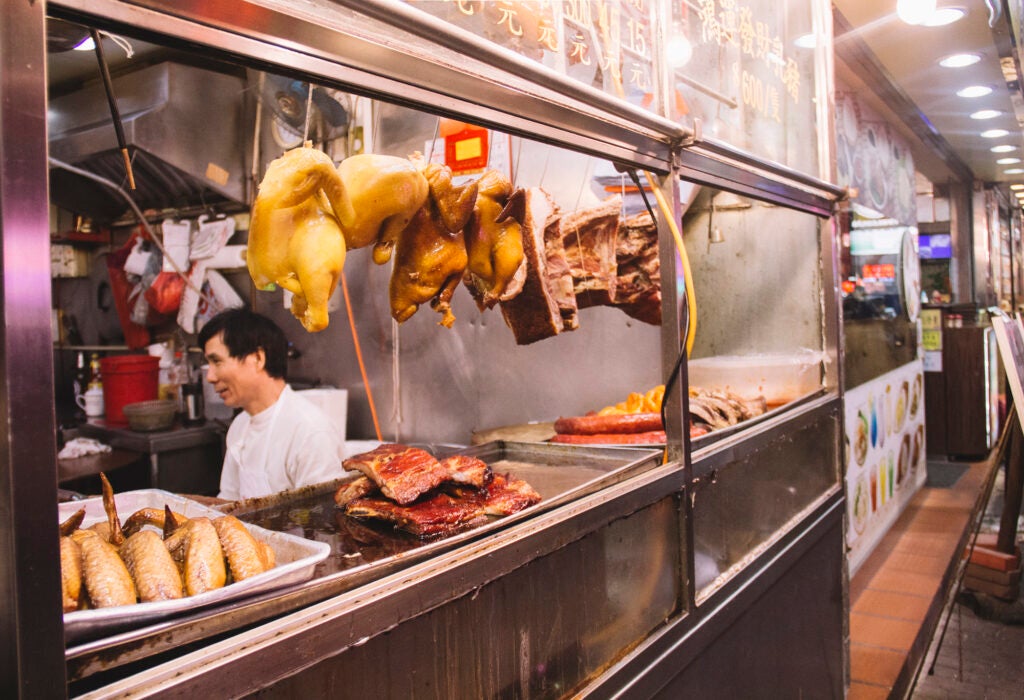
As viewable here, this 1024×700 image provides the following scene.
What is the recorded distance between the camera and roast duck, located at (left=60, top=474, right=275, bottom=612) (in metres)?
1.04

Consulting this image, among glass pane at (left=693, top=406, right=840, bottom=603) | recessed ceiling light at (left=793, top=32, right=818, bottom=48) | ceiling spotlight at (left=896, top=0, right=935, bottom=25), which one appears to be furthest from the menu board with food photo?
ceiling spotlight at (left=896, top=0, right=935, bottom=25)

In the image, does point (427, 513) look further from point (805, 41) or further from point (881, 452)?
point (881, 452)

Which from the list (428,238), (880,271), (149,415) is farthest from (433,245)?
(880,271)

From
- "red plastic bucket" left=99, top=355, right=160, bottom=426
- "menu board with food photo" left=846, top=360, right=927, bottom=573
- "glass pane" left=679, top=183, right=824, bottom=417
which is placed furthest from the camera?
"red plastic bucket" left=99, top=355, right=160, bottom=426

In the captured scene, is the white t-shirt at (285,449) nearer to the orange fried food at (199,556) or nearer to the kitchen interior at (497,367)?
the kitchen interior at (497,367)

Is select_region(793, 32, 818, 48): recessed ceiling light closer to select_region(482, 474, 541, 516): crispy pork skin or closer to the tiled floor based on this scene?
select_region(482, 474, 541, 516): crispy pork skin

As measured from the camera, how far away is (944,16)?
5785mm

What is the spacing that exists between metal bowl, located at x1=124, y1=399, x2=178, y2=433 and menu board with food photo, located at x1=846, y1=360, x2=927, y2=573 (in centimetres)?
442

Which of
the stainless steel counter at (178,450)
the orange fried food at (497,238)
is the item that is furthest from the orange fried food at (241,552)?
the stainless steel counter at (178,450)

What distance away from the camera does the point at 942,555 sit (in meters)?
5.74

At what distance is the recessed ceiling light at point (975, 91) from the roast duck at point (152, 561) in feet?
29.6

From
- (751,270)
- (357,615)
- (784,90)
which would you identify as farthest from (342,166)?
(751,270)

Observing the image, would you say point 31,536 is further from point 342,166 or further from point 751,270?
point 751,270

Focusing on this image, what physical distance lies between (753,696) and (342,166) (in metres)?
2.31
